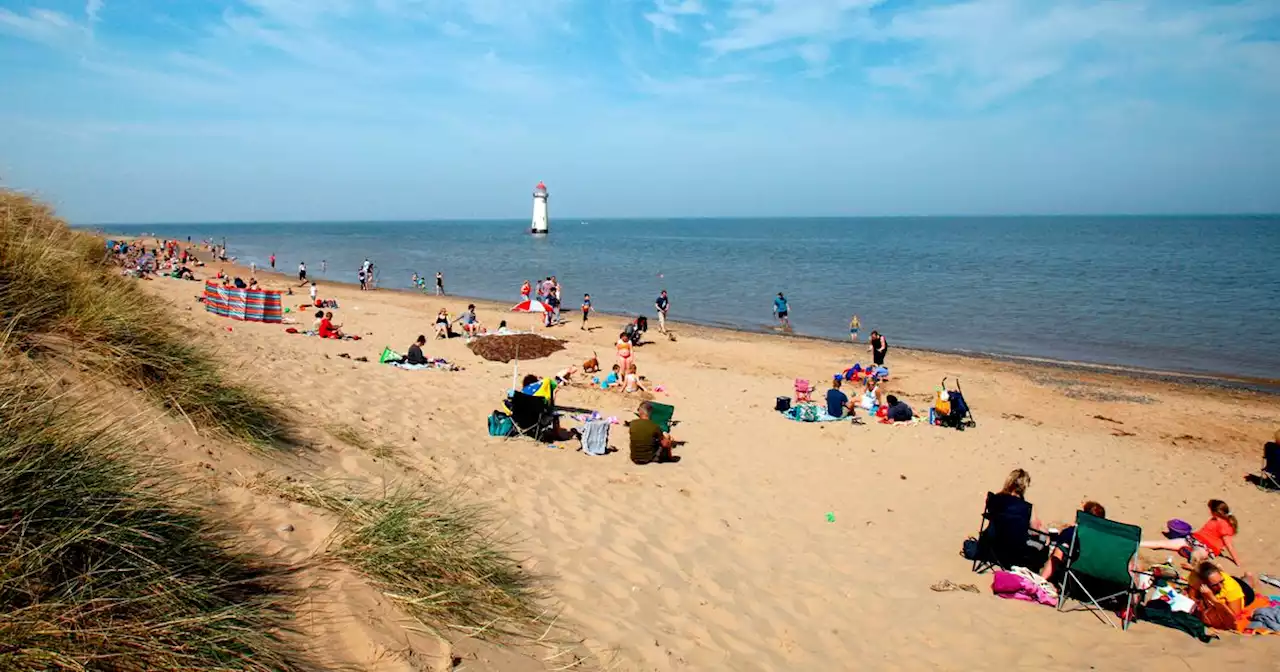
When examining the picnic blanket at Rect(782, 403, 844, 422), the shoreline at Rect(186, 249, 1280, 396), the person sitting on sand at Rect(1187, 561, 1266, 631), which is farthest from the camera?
the shoreline at Rect(186, 249, 1280, 396)

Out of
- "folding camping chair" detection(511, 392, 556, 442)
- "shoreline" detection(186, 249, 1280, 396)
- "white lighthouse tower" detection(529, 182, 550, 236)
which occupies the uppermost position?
"white lighthouse tower" detection(529, 182, 550, 236)

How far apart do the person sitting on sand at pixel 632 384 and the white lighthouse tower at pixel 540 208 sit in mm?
83076

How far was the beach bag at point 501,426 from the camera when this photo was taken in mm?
9484

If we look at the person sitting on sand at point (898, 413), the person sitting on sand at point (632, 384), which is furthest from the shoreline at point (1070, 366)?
the person sitting on sand at point (632, 384)

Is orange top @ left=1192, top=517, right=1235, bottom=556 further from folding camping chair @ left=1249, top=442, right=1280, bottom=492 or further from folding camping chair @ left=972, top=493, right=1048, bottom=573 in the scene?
folding camping chair @ left=1249, top=442, right=1280, bottom=492

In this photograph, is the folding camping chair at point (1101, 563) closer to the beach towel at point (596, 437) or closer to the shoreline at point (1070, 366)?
the beach towel at point (596, 437)

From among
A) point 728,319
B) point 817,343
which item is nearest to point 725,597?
point 817,343

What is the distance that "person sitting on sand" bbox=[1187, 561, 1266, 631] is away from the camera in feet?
18.9

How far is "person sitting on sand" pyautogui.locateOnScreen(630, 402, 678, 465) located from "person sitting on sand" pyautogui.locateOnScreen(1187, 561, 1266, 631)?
214 inches

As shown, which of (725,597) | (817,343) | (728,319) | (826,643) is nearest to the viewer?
(826,643)

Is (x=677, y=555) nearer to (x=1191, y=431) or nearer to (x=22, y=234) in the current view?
(x=22, y=234)

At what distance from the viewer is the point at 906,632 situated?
18.0ft

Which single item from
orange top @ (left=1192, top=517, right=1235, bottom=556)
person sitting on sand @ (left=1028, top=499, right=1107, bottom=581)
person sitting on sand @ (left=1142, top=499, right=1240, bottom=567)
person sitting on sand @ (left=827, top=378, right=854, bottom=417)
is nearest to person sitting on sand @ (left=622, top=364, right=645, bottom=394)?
person sitting on sand @ (left=827, top=378, right=854, bottom=417)

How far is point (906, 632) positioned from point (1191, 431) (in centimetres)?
1200
